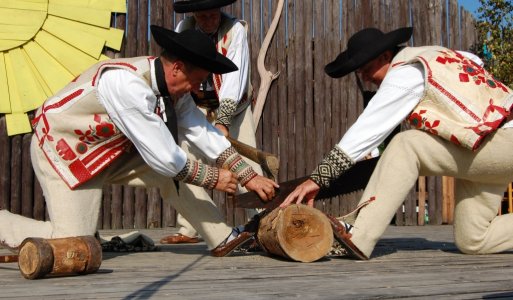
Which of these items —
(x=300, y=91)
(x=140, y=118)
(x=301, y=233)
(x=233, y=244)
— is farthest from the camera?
(x=300, y=91)

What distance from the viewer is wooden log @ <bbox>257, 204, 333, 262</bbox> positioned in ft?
12.5

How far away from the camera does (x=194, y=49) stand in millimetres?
3705

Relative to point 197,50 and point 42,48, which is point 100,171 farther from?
point 42,48

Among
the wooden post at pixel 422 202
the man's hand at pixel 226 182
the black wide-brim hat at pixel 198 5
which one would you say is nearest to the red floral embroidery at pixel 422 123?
the man's hand at pixel 226 182

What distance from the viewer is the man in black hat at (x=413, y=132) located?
3.88 metres

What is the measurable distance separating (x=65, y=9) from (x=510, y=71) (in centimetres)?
519

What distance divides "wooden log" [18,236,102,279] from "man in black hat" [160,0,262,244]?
179 centimetres

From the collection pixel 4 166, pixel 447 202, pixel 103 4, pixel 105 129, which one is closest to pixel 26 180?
pixel 4 166

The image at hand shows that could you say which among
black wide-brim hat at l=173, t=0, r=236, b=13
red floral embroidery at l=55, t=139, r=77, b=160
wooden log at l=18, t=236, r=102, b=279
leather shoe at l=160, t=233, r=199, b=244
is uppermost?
black wide-brim hat at l=173, t=0, r=236, b=13

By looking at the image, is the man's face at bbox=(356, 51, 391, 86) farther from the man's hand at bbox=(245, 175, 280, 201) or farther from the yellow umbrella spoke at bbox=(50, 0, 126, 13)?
the yellow umbrella spoke at bbox=(50, 0, 126, 13)

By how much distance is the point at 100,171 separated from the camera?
13.3ft

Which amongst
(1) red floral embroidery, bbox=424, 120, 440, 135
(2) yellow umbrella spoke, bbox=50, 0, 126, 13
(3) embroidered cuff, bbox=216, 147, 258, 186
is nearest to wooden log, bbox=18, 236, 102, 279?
(3) embroidered cuff, bbox=216, 147, 258, 186

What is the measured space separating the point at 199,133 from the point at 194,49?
2.35 ft

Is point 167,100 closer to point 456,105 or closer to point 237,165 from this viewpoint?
point 237,165
